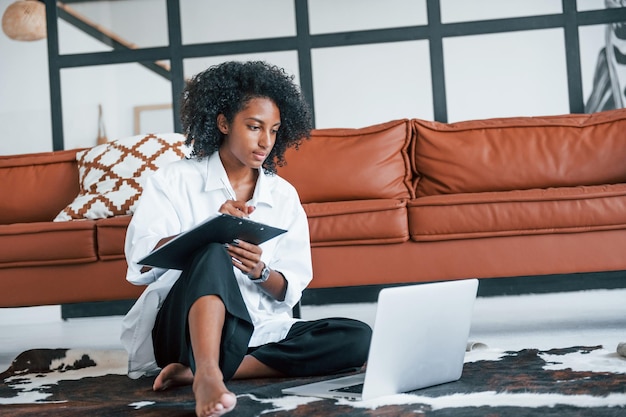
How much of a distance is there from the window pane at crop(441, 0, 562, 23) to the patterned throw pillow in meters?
1.84

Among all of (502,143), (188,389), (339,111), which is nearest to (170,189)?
(188,389)

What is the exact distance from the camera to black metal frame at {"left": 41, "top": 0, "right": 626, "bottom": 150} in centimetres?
455

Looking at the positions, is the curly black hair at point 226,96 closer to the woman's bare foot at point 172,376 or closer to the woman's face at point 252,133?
the woman's face at point 252,133

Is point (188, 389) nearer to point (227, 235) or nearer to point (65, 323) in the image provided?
point (227, 235)

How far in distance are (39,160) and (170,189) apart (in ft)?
6.69

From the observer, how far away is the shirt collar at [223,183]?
229 cm

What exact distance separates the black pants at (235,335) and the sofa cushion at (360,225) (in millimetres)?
833

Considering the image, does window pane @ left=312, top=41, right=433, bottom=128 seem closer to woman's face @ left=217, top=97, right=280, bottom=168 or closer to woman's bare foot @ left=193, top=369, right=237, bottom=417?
woman's face @ left=217, top=97, right=280, bottom=168

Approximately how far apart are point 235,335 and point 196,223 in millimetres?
432

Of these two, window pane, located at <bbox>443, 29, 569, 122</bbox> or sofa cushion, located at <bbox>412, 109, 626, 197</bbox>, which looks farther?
window pane, located at <bbox>443, 29, 569, 122</bbox>

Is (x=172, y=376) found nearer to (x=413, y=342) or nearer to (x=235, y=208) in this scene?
(x=235, y=208)

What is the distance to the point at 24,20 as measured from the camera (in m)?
4.89

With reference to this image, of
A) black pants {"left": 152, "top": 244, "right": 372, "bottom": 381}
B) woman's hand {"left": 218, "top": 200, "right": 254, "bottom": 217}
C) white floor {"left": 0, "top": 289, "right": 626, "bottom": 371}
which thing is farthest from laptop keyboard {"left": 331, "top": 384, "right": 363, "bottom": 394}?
white floor {"left": 0, "top": 289, "right": 626, "bottom": 371}

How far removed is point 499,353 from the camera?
2504 millimetres
